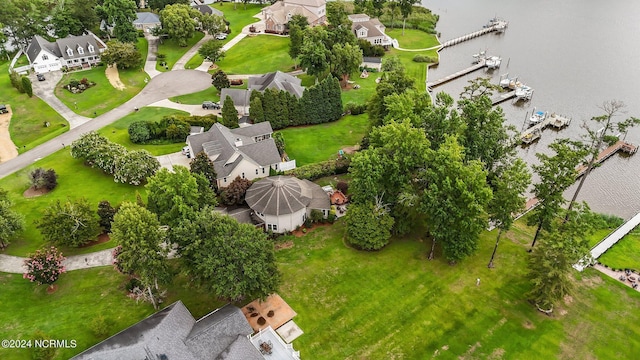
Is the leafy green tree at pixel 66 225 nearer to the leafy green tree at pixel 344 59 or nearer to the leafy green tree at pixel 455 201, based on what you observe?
the leafy green tree at pixel 455 201

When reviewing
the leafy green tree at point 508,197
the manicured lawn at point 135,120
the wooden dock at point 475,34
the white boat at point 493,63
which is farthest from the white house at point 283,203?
the wooden dock at point 475,34

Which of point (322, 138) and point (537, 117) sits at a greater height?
point (537, 117)

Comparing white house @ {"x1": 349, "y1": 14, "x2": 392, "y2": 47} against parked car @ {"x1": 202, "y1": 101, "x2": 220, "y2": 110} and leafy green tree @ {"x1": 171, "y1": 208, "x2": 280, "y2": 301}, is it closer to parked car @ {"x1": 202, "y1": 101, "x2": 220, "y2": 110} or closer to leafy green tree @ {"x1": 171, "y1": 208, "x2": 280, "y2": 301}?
parked car @ {"x1": 202, "y1": 101, "x2": 220, "y2": 110}

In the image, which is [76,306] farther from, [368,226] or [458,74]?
[458,74]

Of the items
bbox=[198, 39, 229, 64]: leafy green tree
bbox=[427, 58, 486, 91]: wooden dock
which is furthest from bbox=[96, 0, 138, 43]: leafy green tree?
bbox=[427, 58, 486, 91]: wooden dock

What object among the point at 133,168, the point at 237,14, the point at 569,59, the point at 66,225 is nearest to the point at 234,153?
the point at 133,168

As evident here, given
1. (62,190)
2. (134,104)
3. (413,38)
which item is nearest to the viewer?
(62,190)

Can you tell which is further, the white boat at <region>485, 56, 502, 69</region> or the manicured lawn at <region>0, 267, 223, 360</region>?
the white boat at <region>485, 56, 502, 69</region>
